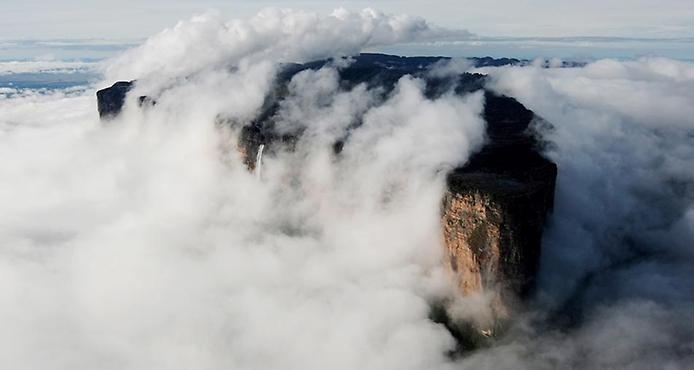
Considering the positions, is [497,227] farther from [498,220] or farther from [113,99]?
[113,99]

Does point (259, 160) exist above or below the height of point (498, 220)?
below

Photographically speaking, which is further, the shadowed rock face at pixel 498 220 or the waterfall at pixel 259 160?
the waterfall at pixel 259 160

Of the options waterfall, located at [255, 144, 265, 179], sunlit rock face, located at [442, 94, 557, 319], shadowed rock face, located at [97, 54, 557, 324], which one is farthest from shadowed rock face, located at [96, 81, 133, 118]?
sunlit rock face, located at [442, 94, 557, 319]

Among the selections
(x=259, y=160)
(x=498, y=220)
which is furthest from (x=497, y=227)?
(x=259, y=160)

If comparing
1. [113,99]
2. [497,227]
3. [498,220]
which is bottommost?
[497,227]

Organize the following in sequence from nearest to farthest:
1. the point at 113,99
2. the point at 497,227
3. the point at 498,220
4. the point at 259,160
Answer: the point at 498,220 → the point at 497,227 → the point at 259,160 → the point at 113,99

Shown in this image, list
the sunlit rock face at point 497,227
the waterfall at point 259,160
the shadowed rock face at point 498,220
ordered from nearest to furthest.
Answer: the sunlit rock face at point 497,227 → the shadowed rock face at point 498,220 → the waterfall at point 259,160

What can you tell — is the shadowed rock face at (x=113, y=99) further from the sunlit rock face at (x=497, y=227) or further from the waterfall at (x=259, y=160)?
the sunlit rock face at (x=497, y=227)

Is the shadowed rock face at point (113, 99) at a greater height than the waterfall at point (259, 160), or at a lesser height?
greater

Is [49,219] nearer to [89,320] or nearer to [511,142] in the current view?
[89,320]

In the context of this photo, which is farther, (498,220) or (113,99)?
(113,99)

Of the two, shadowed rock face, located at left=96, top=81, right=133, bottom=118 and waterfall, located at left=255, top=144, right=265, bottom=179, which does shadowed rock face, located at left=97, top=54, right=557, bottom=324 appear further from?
shadowed rock face, located at left=96, top=81, right=133, bottom=118

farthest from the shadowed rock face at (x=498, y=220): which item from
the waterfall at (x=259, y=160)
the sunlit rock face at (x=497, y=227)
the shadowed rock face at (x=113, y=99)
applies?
the shadowed rock face at (x=113, y=99)
